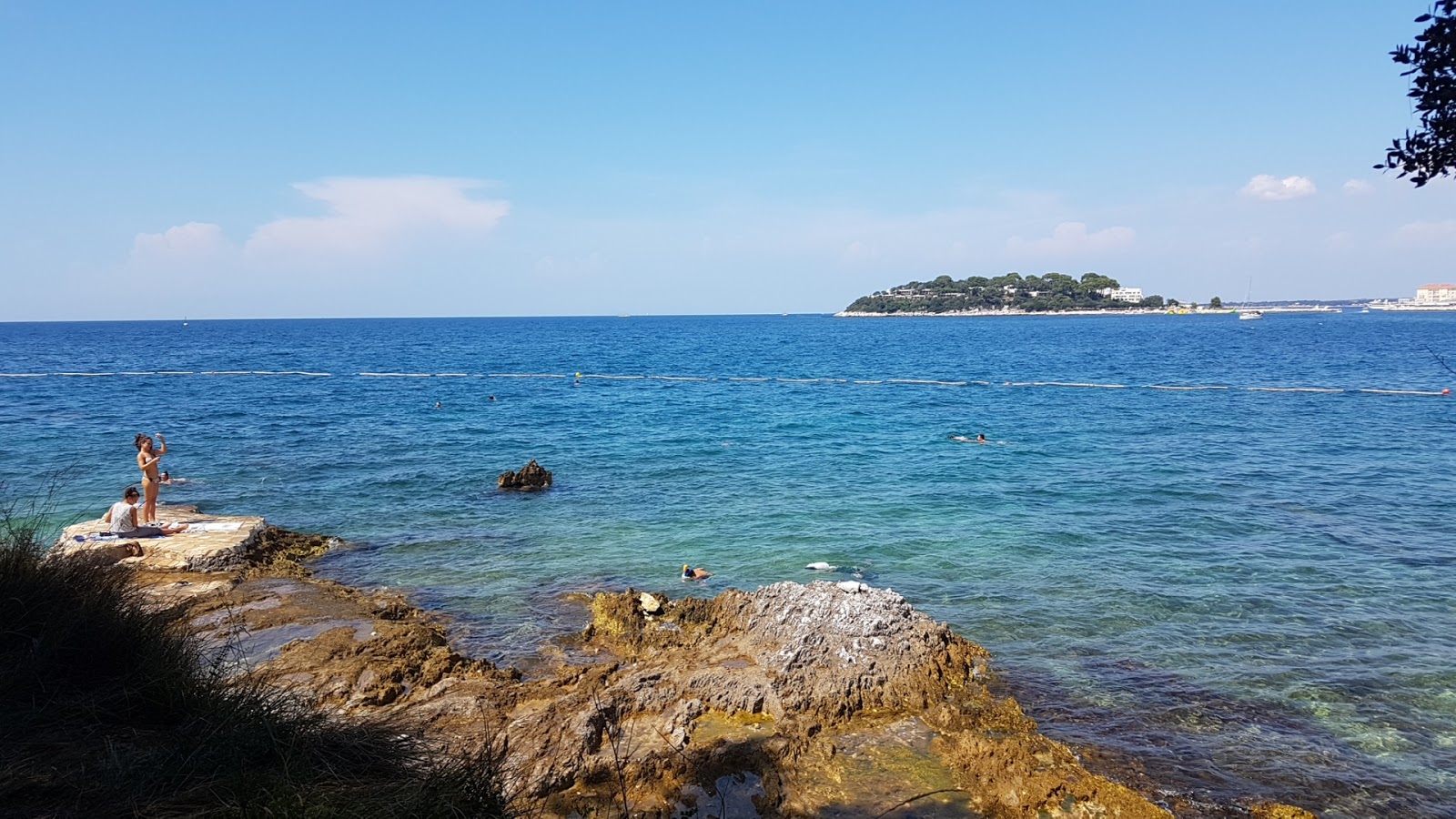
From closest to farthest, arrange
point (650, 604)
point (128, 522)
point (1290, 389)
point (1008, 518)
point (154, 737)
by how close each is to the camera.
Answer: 1. point (154, 737)
2. point (650, 604)
3. point (128, 522)
4. point (1008, 518)
5. point (1290, 389)

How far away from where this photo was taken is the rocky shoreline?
265 inches

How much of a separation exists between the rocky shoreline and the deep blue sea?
931 millimetres

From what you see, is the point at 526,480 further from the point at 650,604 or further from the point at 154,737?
the point at 154,737

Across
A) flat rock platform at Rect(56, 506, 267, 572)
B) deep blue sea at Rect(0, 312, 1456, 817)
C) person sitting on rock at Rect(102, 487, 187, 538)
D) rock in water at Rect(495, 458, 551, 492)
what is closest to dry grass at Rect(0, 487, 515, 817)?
deep blue sea at Rect(0, 312, 1456, 817)

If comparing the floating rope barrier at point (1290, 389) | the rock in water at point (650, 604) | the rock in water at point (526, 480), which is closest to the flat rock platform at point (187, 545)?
the rock in water at point (526, 480)

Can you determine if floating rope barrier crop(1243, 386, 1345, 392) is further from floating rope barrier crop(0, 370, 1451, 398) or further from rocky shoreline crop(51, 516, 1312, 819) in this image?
rocky shoreline crop(51, 516, 1312, 819)

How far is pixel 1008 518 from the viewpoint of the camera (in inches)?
666

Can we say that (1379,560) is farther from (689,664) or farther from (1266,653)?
(689,664)

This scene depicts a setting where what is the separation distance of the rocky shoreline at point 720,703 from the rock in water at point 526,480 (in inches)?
329

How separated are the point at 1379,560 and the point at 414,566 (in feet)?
55.6

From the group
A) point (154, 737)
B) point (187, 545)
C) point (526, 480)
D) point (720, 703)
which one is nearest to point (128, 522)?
point (187, 545)

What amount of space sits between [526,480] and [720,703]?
12.9 meters

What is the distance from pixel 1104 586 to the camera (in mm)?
12555

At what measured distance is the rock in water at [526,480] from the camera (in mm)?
19875
